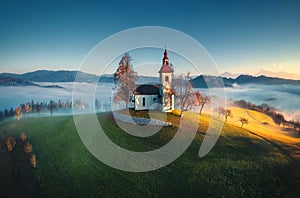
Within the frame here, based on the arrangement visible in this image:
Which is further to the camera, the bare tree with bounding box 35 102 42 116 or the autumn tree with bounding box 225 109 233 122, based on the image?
the bare tree with bounding box 35 102 42 116

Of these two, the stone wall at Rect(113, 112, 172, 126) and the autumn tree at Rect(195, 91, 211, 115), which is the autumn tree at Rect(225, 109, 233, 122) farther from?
the stone wall at Rect(113, 112, 172, 126)

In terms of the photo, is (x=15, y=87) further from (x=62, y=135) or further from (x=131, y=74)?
(x=131, y=74)

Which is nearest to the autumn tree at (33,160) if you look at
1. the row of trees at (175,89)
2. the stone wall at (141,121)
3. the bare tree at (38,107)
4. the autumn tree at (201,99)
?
the stone wall at (141,121)

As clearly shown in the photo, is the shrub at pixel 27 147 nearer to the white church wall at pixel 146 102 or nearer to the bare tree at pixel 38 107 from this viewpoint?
the white church wall at pixel 146 102

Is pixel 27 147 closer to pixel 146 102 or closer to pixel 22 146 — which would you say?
pixel 22 146

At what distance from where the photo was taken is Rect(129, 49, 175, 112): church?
26.7 metres

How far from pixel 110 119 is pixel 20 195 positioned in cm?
1550

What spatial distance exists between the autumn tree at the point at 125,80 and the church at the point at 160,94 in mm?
1054

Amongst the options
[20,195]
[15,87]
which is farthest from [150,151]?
[15,87]

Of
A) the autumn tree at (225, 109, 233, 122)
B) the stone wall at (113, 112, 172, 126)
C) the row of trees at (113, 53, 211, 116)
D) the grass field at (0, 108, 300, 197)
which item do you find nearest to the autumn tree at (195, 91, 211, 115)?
the row of trees at (113, 53, 211, 116)

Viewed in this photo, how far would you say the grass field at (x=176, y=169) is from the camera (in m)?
16.0

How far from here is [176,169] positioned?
17.9 metres

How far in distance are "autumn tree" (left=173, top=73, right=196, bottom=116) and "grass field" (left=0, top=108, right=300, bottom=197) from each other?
2.17 m

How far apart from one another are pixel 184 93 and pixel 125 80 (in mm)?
9731
